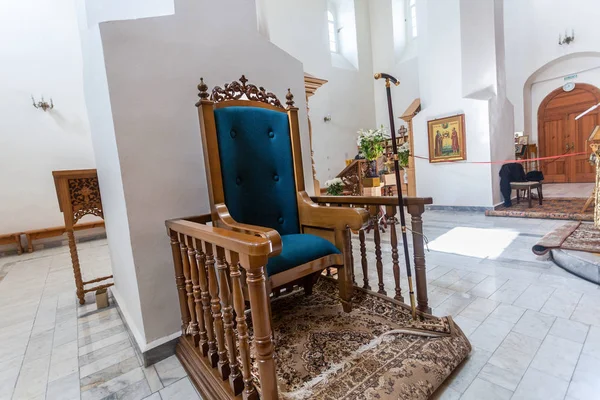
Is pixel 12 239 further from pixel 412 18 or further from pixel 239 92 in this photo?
pixel 412 18

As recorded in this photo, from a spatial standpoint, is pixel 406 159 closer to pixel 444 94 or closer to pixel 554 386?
pixel 444 94

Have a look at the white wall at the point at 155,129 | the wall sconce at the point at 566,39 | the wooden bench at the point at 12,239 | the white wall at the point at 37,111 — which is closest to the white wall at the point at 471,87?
the wall sconce at the point at 566,39

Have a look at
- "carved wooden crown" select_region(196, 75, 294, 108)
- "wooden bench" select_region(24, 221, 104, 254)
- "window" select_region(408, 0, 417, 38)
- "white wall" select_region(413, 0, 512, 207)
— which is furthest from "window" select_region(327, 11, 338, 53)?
"carved wooden crown" select_region(196, 75, 294, 108)

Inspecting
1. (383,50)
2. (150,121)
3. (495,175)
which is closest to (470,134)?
(495,175)

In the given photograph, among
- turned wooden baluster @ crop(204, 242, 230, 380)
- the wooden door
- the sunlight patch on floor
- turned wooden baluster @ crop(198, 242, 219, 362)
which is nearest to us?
turned wooden baluster @ crop(204, 242, 230, 380)

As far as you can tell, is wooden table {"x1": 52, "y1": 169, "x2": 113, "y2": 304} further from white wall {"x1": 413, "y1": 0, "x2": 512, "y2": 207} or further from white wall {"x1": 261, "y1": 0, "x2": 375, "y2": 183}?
white wall {"x1": 261, "y1": 0, "x2": 375, "y2": 183}

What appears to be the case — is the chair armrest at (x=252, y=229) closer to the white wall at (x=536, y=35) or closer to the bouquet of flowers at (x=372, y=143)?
the bouquet of flowers at (x=372, y=143)

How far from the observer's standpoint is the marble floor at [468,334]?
128cm

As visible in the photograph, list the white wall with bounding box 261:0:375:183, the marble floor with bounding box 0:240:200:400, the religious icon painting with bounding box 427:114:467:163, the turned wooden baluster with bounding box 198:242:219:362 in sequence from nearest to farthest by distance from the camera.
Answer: the turned wooden baluster with bounding box 198:242:219:362
the marble floor with bounding box 0:240:200:400
the religious icon painting with bounding box 427:114:467:163
the white wall with bounding box 261:0:375:183

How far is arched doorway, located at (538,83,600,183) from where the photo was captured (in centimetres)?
774

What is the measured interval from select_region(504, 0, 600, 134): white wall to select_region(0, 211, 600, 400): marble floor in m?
7.41

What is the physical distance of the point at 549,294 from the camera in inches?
79.0

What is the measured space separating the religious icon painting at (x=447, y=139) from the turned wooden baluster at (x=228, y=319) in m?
5.67

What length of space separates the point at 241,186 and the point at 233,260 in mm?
802
